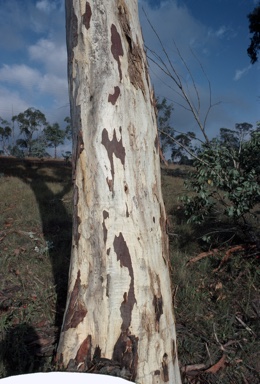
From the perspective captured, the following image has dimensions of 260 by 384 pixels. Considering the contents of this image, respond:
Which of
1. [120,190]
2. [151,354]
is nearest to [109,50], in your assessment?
[120,190]

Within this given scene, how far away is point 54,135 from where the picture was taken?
28.2 metres

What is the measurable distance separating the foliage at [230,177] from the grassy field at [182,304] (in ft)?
2.01

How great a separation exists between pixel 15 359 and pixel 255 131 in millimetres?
3762

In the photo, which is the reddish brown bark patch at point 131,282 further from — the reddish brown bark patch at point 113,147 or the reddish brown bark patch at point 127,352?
the reddish brown bark patch at point 113,147

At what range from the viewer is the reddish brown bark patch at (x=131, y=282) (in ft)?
5.90

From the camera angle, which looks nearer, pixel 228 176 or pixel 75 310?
pixel 75 310

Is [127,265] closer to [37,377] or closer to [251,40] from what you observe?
[37,377]

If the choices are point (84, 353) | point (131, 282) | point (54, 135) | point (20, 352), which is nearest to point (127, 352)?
point (84, 353)

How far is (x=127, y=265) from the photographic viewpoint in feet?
6.10

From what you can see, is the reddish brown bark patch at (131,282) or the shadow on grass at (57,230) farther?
the shadow on grass at (57,230)

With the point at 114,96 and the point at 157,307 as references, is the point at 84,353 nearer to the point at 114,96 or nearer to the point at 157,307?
the point at 157,307

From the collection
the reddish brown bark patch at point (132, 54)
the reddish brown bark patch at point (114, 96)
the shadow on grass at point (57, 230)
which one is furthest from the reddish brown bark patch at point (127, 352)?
the reddish brown bark patch at point (132, 54)

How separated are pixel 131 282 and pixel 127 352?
15.5 inches

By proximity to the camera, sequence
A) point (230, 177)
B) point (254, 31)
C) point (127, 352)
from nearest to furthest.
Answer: point (127, 352), point (230, 177), point (254, 31)
